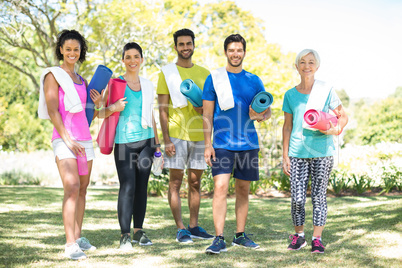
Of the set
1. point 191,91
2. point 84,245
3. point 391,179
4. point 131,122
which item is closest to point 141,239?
point 84,245

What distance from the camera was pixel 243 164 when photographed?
423cm

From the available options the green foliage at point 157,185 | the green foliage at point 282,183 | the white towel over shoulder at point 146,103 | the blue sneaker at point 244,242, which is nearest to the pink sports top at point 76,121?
the white towel over shoulder at point 146,103

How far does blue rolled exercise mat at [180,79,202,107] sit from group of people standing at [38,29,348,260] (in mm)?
147

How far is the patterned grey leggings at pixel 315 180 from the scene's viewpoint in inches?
159

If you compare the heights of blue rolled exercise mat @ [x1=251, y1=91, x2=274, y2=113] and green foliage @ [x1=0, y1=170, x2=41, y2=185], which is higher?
blue rolled exercise mat @ [x1=251, y1=91, x2=274, y2=113]

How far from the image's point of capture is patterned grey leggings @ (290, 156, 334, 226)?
13.3 feet

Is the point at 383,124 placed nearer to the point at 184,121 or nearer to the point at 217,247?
the point at 184,121

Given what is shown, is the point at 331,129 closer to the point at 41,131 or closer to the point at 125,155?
the point at 125,155

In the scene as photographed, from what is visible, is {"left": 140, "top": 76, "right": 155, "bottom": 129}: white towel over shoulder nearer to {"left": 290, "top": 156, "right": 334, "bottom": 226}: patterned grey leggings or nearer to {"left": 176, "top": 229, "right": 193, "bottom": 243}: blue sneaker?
{"left": 176, "top": 229, "right": 193, "bottom": 243}: blue sneaker

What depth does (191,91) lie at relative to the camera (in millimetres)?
4312

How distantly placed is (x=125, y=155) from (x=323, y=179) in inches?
76.3

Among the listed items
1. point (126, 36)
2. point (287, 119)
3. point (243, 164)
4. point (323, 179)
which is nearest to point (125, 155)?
point (243, 164)

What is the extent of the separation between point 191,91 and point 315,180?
1508 mm

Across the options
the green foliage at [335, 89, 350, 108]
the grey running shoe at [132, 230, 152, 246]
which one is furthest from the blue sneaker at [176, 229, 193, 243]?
the green foliage at [335, 89, 350, 108]
